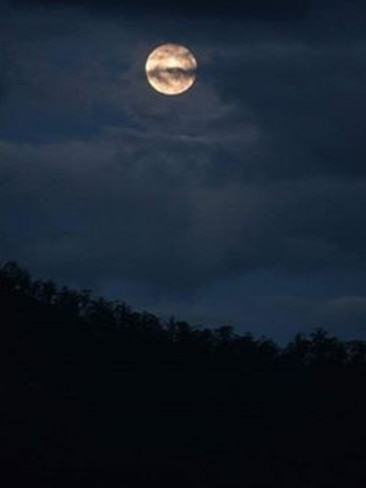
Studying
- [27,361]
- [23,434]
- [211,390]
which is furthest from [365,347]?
[23,434]

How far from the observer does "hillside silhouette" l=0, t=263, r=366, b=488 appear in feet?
167

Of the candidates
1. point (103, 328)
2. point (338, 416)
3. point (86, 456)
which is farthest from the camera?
point (103, 328)

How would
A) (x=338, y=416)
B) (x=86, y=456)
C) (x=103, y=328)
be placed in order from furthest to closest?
(x=103, y=328), (x=338, y=416), (x=86, y=456)

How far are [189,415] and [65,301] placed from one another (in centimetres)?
961

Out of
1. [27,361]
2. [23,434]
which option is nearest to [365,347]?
[27,361]

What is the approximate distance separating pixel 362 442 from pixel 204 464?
460cm

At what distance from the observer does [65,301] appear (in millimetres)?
67500

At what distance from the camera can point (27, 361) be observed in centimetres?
6041

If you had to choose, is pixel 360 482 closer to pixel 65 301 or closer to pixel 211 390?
pixel 211 390

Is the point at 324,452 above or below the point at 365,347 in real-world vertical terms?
Answer: below

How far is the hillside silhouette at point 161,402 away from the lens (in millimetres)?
50844

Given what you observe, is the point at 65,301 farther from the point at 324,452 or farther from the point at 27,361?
the point at 324,452

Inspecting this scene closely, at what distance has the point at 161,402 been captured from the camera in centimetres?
6025

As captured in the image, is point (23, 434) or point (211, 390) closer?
point (23, 434)
